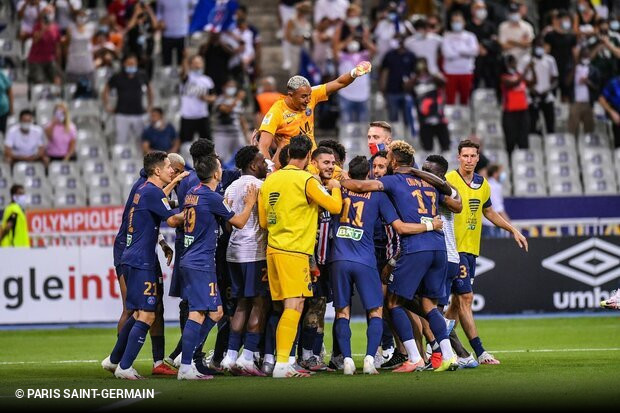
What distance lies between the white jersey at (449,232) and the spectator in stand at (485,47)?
13.8 metres

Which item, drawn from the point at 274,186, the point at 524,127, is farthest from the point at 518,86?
the point at 274,186

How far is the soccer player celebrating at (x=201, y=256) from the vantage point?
12766 millimetres

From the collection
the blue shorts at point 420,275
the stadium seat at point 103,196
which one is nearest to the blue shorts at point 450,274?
the blue shorts at point 420,275

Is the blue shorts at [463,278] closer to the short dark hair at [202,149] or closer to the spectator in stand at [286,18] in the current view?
the short dark hair at [202,149]

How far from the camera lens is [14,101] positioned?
28.1m

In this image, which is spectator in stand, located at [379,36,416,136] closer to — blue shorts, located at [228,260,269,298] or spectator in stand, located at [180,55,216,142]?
spectator in stand, located at [180,55,216,142]

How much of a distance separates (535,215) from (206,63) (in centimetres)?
754

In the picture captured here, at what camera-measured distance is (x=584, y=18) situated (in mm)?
28172

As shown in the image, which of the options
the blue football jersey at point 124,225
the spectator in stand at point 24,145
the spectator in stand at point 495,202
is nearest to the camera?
the blue football jersey at point 124,225

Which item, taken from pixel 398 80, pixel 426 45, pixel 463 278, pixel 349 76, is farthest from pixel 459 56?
pixel 463 278

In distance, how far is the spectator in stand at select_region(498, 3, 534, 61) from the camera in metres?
27.2

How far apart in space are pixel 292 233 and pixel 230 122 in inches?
509

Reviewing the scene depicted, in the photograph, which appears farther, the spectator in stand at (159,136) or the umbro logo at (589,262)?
the spectator in stand at (159,136)

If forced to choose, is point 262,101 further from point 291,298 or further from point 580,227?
point 291,298
